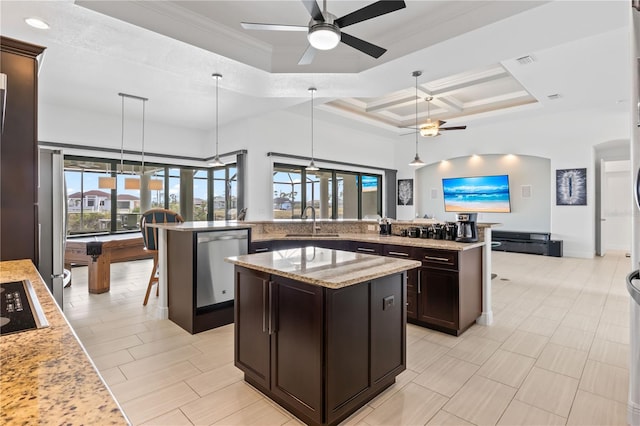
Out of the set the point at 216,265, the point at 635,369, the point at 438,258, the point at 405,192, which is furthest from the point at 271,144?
the point at 635,369

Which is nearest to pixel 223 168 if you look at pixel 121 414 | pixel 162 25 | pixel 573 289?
pixel 162 25

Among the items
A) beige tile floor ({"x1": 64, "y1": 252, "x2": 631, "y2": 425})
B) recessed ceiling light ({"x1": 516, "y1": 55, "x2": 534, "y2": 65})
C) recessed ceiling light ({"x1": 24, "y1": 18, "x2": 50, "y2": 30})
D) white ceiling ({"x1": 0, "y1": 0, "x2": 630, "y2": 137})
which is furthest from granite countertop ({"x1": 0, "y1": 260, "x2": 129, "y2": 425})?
recessed ceiling light ({"x1": 516, "y1": 55, "x2": 534, "y2": 65})

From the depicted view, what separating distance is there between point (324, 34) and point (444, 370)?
2.83 m

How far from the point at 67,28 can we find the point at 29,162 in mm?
1895

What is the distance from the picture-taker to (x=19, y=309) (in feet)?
3.56

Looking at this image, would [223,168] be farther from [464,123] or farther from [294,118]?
[464,123]

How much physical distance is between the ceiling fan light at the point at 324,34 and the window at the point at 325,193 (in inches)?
196

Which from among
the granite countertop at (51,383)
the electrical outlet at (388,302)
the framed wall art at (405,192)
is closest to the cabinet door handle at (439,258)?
the electrical outlet at (388,302)

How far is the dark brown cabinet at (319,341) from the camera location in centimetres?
183

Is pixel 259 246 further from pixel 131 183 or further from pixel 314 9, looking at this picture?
pixel 131 183

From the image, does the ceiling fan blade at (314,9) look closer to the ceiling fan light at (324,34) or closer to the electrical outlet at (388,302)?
the ceiling fan light at (324,34)

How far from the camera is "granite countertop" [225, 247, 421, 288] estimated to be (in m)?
1.83

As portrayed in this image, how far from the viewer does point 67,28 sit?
3.11m

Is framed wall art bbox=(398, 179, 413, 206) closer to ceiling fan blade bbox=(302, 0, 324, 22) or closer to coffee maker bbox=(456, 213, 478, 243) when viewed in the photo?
coffee maker bbox=(456, 213, 478, 243)
